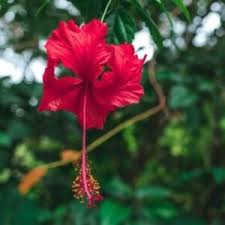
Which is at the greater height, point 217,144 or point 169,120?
point 169,120

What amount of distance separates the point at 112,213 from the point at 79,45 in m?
1.13

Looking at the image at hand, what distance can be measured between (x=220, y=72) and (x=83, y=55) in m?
1.26

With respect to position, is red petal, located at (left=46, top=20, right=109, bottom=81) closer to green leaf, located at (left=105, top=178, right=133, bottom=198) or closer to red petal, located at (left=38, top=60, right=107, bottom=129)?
red petal, located at (left=38, top=60, right=107, bottom=129)

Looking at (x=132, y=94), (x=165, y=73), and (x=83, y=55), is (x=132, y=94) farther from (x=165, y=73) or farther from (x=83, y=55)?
(x=165, y=73)

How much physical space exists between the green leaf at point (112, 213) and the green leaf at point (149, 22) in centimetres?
100

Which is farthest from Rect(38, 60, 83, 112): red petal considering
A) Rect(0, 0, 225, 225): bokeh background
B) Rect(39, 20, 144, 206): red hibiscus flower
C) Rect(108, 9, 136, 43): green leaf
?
Rect(0, 0, 225, 225): bokeh background

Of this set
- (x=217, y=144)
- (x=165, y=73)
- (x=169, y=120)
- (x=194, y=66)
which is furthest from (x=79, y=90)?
(x=217, y=144)

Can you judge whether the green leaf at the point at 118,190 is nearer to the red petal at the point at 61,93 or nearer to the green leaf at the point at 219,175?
the green leaf at the point at 219,175

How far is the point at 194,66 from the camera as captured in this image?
1983mm

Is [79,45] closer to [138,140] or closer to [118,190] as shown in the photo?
[118,190]

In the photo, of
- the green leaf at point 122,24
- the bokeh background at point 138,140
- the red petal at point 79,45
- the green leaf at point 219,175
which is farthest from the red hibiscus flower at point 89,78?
the green leaf at point 219,175

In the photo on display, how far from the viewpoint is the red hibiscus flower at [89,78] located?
0.75m

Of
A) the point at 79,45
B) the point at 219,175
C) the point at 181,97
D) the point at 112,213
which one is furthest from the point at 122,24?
the point at 219,175

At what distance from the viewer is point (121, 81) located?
791 mm
